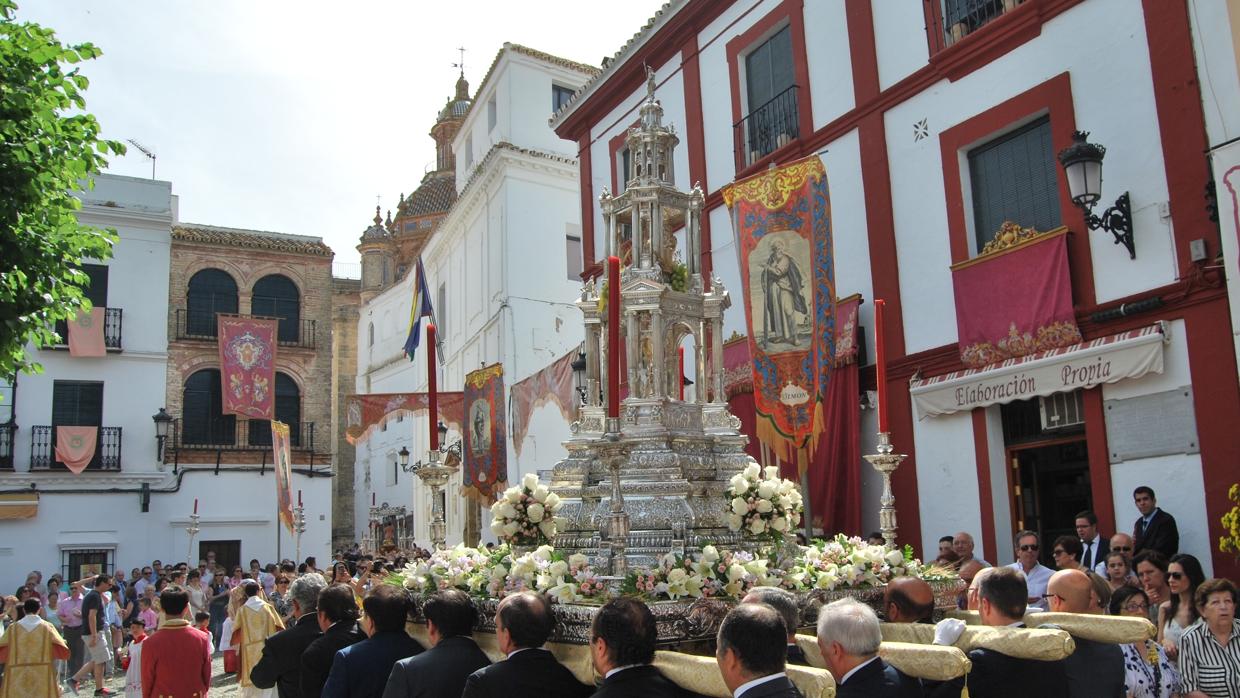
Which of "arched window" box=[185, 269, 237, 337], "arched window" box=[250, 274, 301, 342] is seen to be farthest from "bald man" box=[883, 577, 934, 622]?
"arched window" box=[250, 274, 301, 342]

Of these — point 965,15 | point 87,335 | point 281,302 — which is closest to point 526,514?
point 965,15

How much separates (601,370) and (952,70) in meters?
6.56

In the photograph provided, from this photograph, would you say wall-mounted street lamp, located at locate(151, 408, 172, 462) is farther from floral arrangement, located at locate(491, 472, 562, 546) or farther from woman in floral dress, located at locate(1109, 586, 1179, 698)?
woman in floral dress, located at locate(1109, 586, 1179, 698)

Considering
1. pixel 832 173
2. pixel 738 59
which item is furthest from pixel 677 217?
pixel 738 59

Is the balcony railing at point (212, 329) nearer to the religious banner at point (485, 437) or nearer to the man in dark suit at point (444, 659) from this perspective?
the religious banner at point (485, 437)

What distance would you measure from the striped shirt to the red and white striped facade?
3.48 metres

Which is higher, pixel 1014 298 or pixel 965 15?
pixel 965 15

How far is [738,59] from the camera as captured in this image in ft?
49.3

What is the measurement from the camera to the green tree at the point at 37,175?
340 inches

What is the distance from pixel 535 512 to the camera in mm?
6027

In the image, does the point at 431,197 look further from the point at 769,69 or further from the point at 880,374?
the point at 880,374

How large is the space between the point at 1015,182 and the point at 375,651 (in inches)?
336

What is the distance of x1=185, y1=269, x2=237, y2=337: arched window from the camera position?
28.0m

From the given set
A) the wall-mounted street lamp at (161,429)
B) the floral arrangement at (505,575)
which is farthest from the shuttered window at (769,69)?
the wall-mounted street lamp at (161,429)
